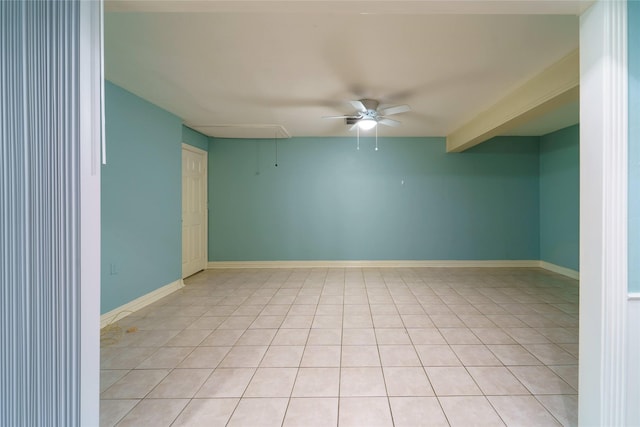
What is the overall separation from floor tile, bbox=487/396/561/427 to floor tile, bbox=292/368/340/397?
1.00m

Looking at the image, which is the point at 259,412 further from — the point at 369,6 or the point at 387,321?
the point at 369,6

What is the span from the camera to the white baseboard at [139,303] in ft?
9.14

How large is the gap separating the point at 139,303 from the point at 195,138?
2.88 metres

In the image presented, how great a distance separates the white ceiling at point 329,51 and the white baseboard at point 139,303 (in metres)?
2.48

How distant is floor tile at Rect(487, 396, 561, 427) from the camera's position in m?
1.51

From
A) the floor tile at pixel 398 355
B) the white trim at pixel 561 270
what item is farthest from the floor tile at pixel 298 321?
the white trim at pixel 561 270

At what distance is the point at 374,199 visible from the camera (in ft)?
17.2

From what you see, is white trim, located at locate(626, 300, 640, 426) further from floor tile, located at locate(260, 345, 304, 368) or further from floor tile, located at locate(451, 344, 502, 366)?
floor tile, located at locate(260, 345, 304, 368)

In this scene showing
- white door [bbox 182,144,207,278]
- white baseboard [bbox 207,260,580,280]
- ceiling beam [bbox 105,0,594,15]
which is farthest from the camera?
white baseboard [bbox 207,260,580,280]

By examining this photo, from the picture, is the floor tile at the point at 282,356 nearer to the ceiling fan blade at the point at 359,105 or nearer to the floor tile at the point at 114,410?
the floor tile at the point at 114,410

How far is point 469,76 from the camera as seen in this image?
2.68 m

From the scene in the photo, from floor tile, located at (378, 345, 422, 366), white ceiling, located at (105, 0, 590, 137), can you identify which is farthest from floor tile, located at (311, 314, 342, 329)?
white ceiling, located at (105, 0, 590, 137)

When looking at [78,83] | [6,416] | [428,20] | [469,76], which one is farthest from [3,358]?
[469,76]

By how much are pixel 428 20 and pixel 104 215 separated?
11.2 ft
